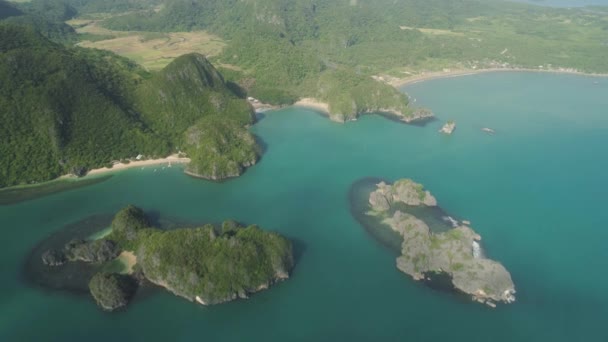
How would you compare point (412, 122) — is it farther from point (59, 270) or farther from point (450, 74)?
point (59, 270)

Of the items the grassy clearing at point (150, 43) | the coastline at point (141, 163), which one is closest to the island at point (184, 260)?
the coastline at point (141, 163)

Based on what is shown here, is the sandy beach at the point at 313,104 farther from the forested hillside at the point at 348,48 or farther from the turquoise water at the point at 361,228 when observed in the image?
the turquoise water at the point at 361,228

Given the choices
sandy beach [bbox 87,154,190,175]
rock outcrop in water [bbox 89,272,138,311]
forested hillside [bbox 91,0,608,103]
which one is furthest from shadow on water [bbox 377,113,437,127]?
rock outcrop in water [bbox 89,272,138,311]

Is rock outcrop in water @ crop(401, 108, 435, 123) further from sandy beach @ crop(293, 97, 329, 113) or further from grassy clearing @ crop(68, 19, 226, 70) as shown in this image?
grassy clearing @ crop(68, 19, 226, 70)

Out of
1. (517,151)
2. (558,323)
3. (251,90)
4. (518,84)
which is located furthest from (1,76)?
(518,84)

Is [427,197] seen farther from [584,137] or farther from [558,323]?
[584,137]

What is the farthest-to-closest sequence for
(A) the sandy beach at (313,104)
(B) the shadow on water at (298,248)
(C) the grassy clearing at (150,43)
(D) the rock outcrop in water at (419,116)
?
(C) the grassy clearing at (150,43) → (A) the sandy beach at (313,104) → (D) the rock outcrop in water at (419,116) → (B) the shadow on water at (298,248)
